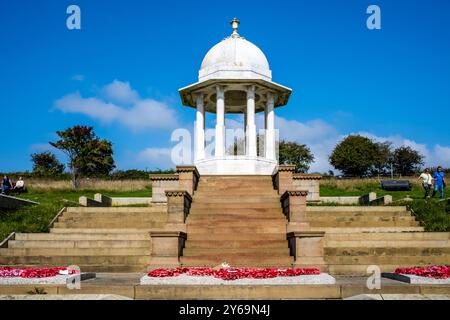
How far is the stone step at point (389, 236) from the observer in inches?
594

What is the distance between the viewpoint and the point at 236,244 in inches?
558

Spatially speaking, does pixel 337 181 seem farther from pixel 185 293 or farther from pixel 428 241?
pixel 185 293

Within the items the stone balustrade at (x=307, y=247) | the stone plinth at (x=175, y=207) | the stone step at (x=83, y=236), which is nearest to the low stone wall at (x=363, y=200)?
the stone balustrade at (x=307, y=247)

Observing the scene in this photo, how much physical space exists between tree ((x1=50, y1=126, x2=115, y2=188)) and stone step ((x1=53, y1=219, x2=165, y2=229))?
42.5 metres

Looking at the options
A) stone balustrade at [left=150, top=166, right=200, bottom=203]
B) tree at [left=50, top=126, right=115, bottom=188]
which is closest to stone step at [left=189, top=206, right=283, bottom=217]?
stone balustrade at [left=150, top=166, right=200, bottom=203]

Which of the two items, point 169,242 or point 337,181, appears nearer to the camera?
point 169,242

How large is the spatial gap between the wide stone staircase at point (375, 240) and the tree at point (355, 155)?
51.3 meters

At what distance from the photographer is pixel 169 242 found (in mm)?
13336

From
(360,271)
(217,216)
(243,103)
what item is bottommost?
(360,271)

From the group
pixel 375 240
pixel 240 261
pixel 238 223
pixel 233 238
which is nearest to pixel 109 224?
pixel 238 223

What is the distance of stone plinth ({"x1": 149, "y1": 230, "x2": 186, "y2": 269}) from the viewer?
1322cm

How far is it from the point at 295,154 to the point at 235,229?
174ft
